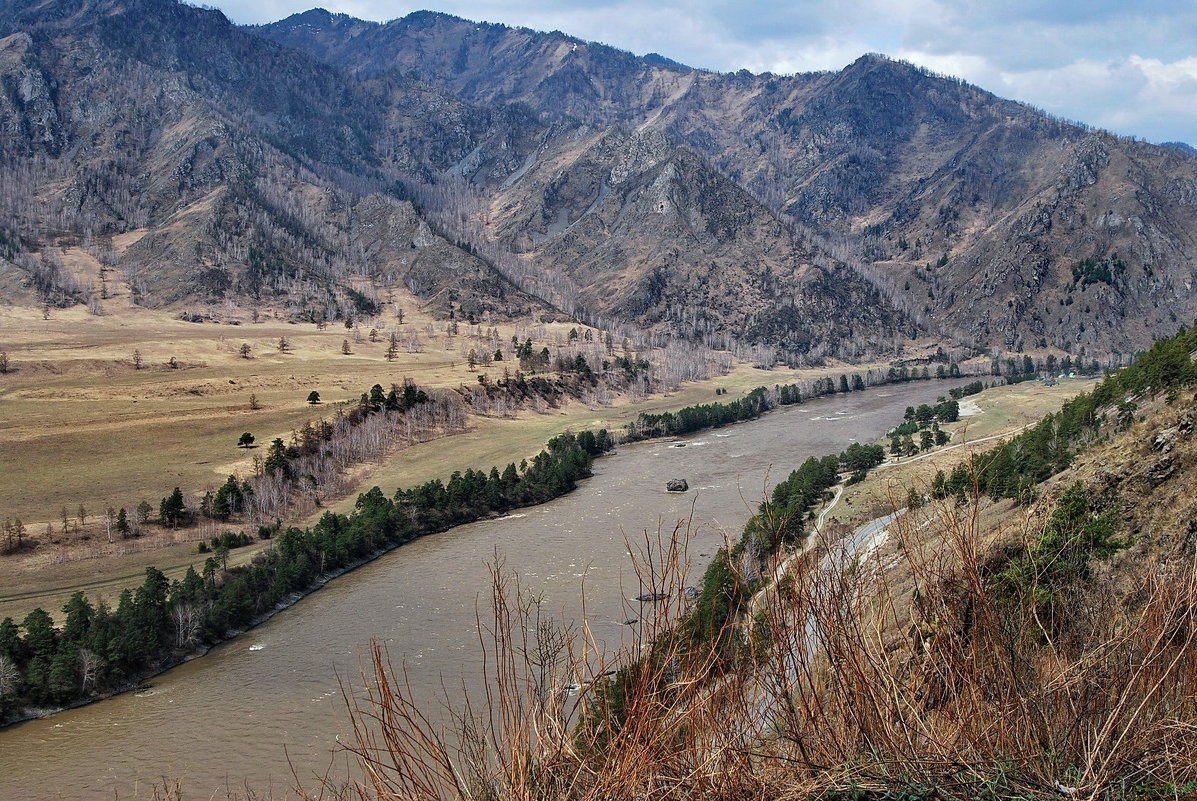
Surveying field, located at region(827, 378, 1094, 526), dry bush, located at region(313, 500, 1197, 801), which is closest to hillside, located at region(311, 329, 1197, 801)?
dry bush, located at region(313, 500, 1197, 801)

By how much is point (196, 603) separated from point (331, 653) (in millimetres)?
6603

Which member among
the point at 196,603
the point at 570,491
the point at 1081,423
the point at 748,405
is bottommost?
the point at 570,491

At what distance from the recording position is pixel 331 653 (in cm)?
3312

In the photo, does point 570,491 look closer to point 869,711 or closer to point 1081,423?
point 1081,423

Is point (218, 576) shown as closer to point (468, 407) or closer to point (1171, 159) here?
point (468, 407)

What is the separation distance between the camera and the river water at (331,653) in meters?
24.6

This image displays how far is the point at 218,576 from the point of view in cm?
3881

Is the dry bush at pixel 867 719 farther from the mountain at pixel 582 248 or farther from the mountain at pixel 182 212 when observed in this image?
the mountain at pixel 182 212

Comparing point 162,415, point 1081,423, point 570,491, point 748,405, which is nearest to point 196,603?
point 570,491

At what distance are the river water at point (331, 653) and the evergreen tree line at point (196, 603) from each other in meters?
0.90

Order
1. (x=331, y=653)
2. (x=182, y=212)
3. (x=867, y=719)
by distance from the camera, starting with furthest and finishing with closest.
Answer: (x=182, y=212)
(x=331, y=653)
(x=867, y=719)

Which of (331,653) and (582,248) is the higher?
(582,248)

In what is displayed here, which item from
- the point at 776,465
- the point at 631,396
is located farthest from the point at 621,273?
the point at 776,465

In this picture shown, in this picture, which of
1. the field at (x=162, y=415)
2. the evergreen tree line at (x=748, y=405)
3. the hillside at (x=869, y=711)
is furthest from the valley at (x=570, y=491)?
the evergreen tree line at (x=748, y=405)
